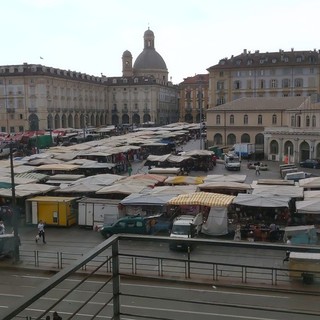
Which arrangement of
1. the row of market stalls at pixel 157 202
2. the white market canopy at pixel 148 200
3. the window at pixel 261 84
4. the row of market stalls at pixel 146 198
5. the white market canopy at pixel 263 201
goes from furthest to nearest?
the window at pixel 261 84
the white market canopy at pixel 148 200
the row of market stalls at pixel 146 198
the row of market stalls at pixel 157 202
the white market canopy at pixel 263 201

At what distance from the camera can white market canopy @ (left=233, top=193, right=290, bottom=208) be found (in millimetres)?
21516

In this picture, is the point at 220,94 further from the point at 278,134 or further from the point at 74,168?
the point at 74,168

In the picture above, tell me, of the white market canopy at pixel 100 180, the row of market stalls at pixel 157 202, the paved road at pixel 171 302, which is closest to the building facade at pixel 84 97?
the white market canopy at pixel 100 180

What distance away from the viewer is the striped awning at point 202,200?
2140 centimetres

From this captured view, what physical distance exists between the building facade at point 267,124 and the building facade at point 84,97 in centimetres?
3592

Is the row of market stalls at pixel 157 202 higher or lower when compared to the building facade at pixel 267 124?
lower

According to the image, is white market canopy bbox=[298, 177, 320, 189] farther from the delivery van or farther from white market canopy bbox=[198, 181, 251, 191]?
the delivery van

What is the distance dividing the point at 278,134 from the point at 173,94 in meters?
93.6

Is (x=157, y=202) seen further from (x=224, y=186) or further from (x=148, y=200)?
(x=224, y=186)

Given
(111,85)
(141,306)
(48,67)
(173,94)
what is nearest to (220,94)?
(48,67)

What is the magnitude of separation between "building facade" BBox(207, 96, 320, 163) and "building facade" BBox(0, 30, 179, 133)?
1414 inches

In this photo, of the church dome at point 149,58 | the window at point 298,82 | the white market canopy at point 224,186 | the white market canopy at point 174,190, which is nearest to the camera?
the white market canopy at point 174,190

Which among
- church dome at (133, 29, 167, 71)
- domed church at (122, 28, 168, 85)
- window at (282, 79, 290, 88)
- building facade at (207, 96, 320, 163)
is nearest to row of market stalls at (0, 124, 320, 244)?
building facade at (207, 96, 320, 163)

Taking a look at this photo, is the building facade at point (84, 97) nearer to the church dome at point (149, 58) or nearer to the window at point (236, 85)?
the church dome at point (149, 58)
